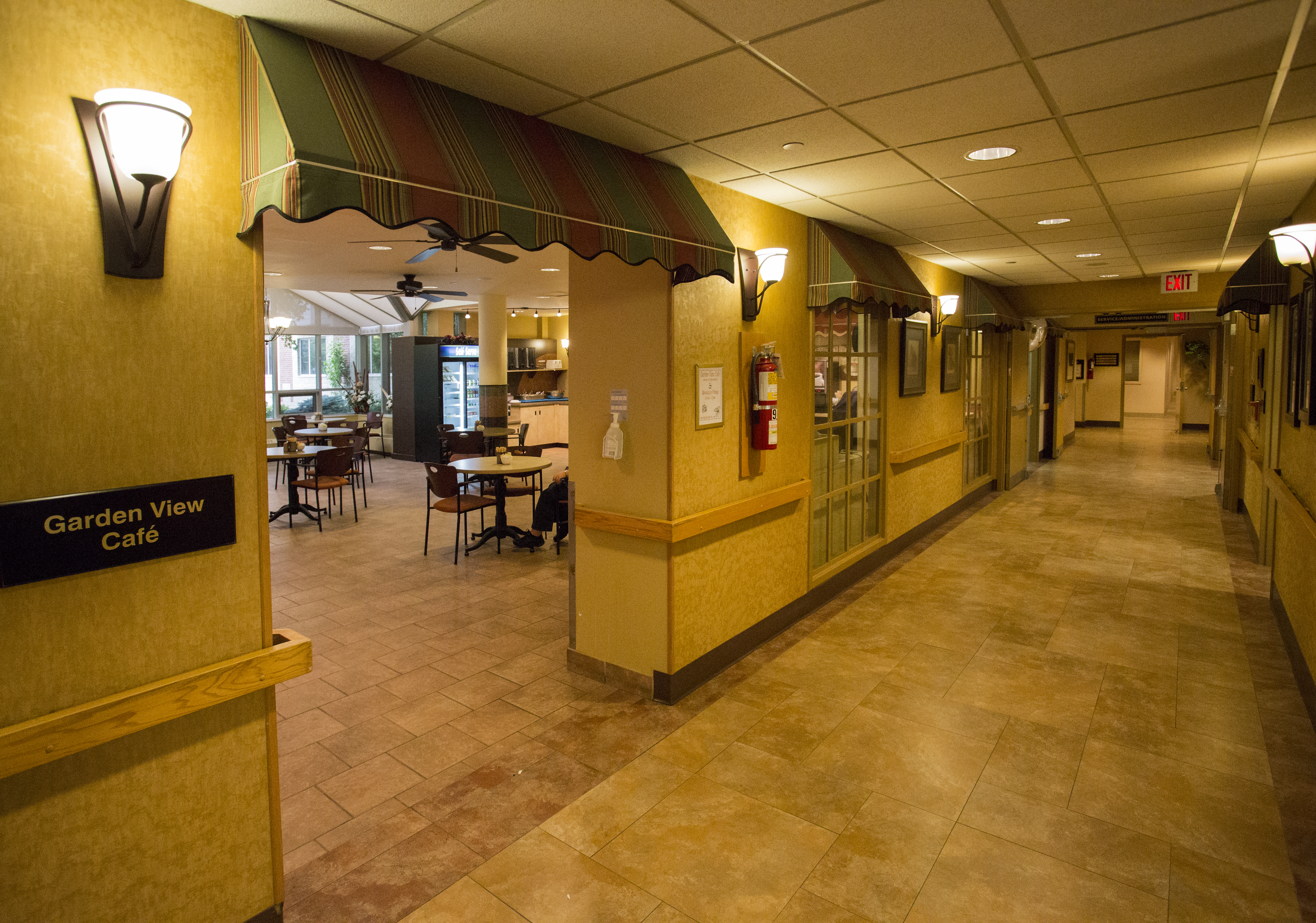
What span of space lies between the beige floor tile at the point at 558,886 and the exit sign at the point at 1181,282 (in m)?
8.80

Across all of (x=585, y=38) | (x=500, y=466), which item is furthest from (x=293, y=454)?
(x=585, y=38)

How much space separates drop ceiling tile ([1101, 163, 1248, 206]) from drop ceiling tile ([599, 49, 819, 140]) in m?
2.45

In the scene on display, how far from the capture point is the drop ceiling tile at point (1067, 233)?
18.1 feet

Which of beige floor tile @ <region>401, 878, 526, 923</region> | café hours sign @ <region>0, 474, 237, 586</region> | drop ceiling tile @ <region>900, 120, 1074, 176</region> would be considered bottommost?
beige floor tile @ <region>401, 878, 526, 923</region>

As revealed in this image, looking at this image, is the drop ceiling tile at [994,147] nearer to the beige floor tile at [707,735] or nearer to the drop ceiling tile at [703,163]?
the drop ceiling tile at [703,163]

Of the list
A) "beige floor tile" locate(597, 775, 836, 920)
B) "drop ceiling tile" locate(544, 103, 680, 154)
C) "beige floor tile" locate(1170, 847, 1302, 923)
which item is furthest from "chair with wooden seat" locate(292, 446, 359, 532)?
"beige floor tile" locate(1170, 847, 1302, 923)

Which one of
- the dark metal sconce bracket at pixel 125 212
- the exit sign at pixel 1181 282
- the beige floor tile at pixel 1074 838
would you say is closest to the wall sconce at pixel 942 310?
the exit sign at pixel 1181 282

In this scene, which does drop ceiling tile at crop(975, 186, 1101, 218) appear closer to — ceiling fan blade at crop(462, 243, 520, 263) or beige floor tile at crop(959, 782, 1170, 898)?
beige floor tile at crop(959, 782, 1170, 898)

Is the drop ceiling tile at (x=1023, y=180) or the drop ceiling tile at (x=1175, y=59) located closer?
the drop ceiling tile at (x=1175, y=59)

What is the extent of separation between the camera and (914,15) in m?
2.21

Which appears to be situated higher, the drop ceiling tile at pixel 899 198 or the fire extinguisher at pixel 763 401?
the drop ceiling tile at pixel 899 198

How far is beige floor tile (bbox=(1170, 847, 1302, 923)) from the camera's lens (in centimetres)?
233

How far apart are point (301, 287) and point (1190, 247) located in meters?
11.1

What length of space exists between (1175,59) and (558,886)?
3.51 meters
